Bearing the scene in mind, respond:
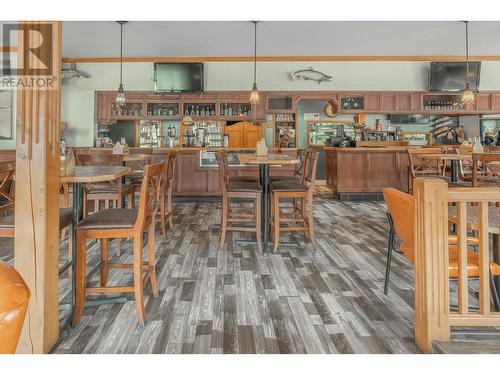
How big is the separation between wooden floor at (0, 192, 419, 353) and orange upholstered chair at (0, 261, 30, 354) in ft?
3.93

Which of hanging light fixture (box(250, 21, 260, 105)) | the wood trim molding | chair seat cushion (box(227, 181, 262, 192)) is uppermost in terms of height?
the wood trim molding

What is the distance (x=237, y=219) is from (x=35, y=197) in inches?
113

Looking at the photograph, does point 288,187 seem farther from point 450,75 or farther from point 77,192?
point 450,75

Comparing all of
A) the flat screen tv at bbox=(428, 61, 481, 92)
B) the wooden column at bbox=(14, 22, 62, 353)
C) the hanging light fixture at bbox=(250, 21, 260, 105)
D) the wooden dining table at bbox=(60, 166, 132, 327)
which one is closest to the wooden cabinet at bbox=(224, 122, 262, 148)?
the hanging light fixture at bbox=(250, 21, 260, 105)

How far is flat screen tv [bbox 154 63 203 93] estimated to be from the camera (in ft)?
28.9

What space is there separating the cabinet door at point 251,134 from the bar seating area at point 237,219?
0.12 feet

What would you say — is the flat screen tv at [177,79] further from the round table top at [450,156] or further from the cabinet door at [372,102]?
the round table top at [450,156]

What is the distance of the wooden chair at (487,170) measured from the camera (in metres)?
4.14

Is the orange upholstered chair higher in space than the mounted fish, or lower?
lower

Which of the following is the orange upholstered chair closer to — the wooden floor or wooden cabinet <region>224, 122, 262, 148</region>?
the wooden floor

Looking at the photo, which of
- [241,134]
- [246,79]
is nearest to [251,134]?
[241,134]

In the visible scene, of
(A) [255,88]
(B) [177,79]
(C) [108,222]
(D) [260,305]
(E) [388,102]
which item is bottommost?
(D) [260,305]

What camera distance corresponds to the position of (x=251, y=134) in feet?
31.3
